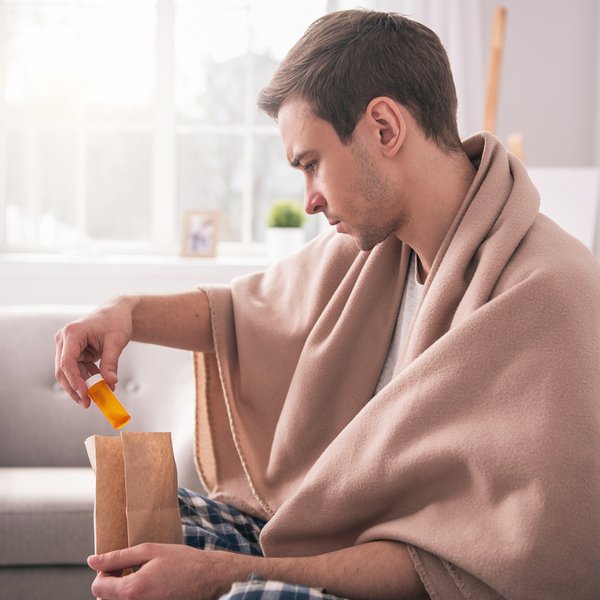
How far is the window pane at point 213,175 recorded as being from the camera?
107 inches

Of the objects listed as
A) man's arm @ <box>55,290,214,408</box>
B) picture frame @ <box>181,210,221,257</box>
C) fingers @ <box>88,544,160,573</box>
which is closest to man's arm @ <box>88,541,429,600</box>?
fingers @ <box>88,544,160,573</box>

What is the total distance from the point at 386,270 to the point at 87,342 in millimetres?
564

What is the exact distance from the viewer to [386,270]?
3.58 ft

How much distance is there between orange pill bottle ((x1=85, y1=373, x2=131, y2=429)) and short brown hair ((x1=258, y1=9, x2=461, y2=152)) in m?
0.55

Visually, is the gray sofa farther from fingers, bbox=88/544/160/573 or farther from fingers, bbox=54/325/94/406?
fingers, bbox=88/544/160/573

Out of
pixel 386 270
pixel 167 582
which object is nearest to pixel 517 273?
pixel 386 270

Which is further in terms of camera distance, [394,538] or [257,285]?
[257,285]

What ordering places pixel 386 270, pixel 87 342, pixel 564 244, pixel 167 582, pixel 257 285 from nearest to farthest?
1. pixel 167 582
2. pixel 564 244
3. pixel 87 342
4. pixel 386 270
5. pixel 257 285

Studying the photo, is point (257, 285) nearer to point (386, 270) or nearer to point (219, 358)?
point (219, 358)

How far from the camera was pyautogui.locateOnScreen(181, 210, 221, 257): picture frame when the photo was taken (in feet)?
8.39

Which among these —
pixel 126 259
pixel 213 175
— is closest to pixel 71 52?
pixel 213 175

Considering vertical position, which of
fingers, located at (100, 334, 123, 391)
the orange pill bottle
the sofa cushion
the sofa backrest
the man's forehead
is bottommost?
the sofa cushion

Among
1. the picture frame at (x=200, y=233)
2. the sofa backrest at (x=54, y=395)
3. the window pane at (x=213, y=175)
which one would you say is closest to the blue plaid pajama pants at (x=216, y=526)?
the sofa backrest at (x=54, y=395)

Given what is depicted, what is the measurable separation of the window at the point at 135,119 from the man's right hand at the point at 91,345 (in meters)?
1.72
